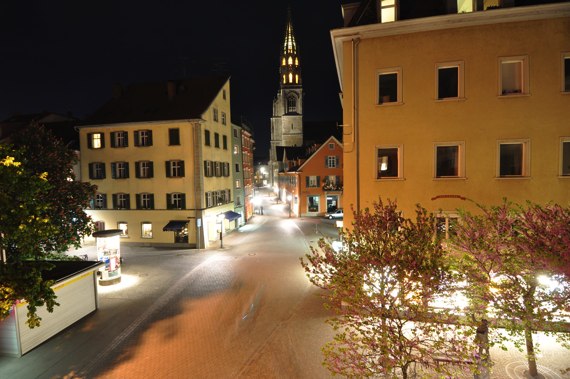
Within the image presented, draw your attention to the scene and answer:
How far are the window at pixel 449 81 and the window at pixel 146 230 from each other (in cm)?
2584

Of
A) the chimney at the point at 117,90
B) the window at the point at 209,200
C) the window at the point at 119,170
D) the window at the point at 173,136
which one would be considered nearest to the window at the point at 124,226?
the window at the point at 119,170

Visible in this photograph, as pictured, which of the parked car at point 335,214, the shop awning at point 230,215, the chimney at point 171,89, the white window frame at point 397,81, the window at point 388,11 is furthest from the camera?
the parked car at point 335,214

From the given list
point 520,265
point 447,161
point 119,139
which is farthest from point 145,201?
point 520,265

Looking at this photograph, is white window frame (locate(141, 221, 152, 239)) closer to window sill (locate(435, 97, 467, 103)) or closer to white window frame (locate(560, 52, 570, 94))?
window sill (locate(435, 97, 467, 103))

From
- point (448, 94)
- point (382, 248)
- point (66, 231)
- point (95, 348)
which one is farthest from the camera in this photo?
point (66, 231)

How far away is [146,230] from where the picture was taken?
96.8ft

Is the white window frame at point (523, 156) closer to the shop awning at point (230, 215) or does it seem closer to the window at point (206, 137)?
the window at point (206, 137)

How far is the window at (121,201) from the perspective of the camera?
29.5 m

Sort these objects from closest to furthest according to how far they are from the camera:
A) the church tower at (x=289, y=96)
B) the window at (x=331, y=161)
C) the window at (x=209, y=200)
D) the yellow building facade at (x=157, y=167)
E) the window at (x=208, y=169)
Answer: the yellow building facade at (x=157, y=167), the window at (x=208, y=169), the window at (x=209, y=200), the window at (x=331, y=161), the church tower at (x=289, y=96)

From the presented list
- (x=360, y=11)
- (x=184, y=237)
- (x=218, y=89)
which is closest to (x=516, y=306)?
(x=360, y=11)

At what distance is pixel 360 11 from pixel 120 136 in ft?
79.1

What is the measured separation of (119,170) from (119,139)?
2.88 metres

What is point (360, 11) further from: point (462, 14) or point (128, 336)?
point (128, 336)

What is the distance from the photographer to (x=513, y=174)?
1358cm
